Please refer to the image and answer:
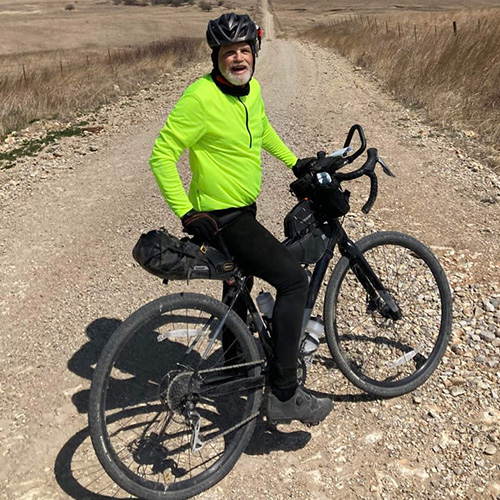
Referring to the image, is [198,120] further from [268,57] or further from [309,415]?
[268,57]

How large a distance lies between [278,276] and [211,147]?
813 mm

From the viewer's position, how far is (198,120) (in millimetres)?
2744

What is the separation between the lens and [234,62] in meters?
2.79

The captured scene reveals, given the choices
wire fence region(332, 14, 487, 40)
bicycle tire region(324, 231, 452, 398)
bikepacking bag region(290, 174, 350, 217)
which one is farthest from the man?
wire fence region(332, 14, 487, 40)

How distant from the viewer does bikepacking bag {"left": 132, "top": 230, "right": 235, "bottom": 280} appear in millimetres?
2676

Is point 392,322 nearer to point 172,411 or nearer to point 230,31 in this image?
point 172,411

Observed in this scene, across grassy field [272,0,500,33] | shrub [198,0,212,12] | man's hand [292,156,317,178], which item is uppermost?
man's hand [292,156,317,178]

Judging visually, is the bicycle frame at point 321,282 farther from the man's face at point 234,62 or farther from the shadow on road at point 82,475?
the shadow on road at point 82,475

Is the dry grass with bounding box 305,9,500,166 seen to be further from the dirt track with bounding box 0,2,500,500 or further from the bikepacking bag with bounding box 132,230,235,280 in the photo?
the bikepacking bag with bounding box 132,230,235,280

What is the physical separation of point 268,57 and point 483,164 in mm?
18954

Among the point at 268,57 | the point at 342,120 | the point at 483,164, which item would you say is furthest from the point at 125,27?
the point at 483,164

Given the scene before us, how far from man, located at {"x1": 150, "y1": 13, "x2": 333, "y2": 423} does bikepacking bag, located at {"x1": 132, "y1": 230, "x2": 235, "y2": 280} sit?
0.30 feet

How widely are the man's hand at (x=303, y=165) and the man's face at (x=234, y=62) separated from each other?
2.28 ft

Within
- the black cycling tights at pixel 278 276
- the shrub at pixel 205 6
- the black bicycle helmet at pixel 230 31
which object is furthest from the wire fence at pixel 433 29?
the shrub at pixel 205 6
